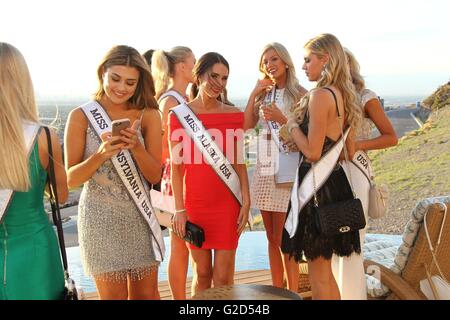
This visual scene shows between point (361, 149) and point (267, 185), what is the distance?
0.61 m

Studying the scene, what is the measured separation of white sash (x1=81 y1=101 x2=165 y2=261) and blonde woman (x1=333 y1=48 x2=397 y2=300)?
782 millimetres

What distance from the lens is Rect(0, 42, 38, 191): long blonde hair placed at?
181cm

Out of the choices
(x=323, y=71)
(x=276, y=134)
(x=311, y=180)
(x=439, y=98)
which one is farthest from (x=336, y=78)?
(x=439, y=98)

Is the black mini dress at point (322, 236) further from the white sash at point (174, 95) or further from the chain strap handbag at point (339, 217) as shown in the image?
the white sash at point (174, 95)

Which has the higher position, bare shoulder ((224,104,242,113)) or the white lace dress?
bare shoulder ((224,104,242,113))

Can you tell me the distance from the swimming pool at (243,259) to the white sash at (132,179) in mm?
1727

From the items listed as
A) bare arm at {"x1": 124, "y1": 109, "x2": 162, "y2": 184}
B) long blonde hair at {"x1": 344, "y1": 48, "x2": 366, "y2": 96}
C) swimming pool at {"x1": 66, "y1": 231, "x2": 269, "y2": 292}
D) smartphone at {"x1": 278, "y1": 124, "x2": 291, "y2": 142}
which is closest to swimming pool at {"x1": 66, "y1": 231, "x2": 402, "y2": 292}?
swimming pool at {"x1": 66, "y1": 231, "x2": 269, "y2": 292}

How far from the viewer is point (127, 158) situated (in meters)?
2.41

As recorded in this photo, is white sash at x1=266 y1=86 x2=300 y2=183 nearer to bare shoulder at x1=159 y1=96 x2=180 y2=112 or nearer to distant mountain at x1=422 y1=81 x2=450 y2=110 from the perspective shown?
bare shoulder at x1=159 y1=96 x2=180 y2=112

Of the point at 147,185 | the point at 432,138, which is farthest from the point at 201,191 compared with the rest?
the point at 432,138

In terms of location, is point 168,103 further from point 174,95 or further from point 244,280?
point 244,280

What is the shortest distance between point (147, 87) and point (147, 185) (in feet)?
1.31

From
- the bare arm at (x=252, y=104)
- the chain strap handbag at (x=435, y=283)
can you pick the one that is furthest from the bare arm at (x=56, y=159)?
the chain strap handbag at (x=435, y=283)
